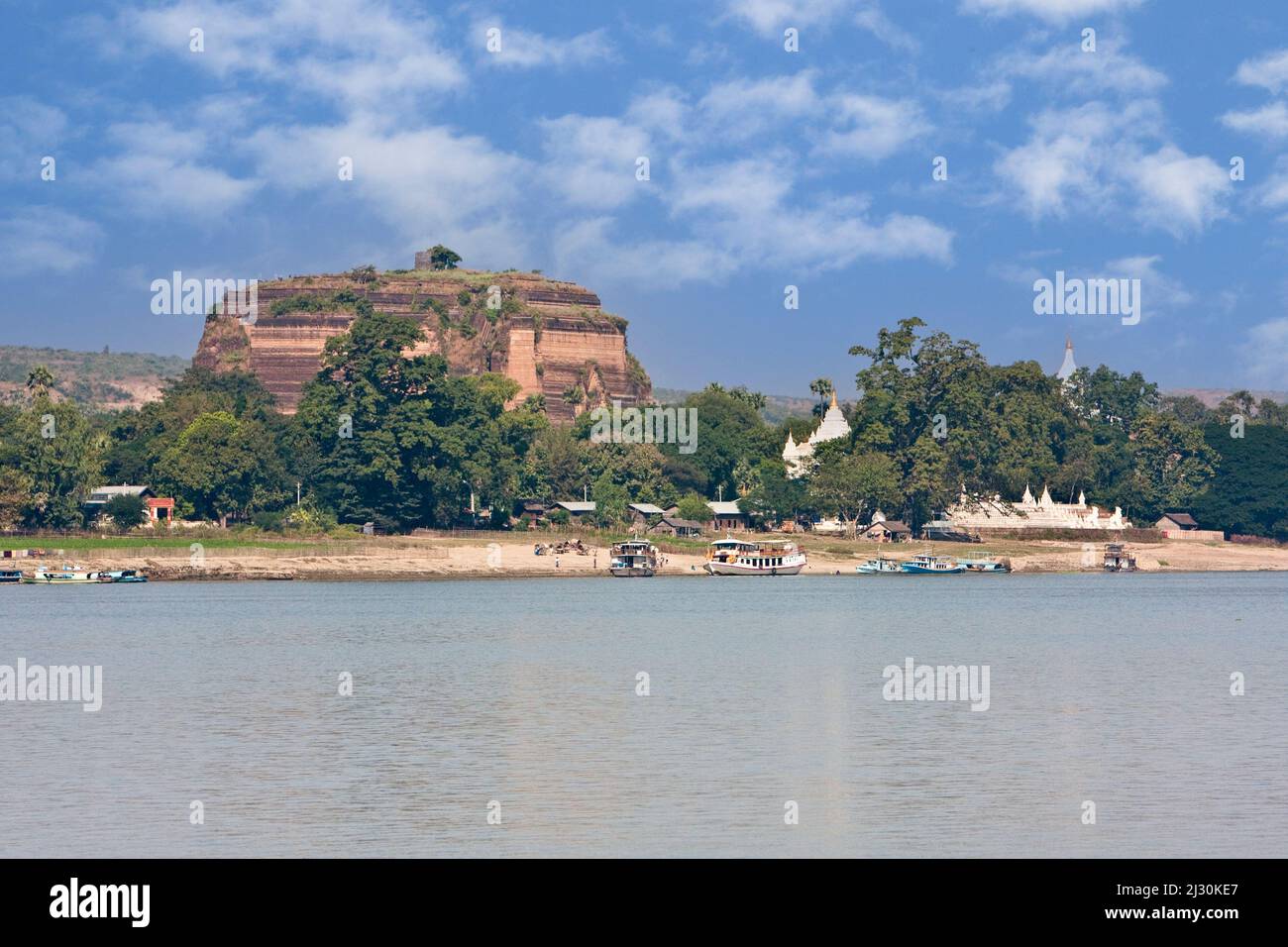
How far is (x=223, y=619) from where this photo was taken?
80.2m

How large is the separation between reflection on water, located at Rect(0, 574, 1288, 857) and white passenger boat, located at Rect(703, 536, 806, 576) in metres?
56.4

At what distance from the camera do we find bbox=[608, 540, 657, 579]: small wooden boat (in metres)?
131

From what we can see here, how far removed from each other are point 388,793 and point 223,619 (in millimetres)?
51668

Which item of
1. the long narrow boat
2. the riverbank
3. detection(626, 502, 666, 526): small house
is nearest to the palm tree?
the riverbank

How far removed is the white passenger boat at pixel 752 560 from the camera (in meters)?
134

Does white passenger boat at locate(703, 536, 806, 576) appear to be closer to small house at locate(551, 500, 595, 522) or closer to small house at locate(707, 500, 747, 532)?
small house at locate(551, 500, 595, 522)

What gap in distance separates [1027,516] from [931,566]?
81.1 ft

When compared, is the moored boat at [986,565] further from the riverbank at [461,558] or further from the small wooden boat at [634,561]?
the small wooden boat at [634,561]

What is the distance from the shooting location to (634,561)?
131 meters

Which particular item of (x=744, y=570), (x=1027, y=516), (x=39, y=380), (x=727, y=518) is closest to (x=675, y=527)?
(x=727, y=518)

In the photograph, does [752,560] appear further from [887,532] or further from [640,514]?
[887,532]

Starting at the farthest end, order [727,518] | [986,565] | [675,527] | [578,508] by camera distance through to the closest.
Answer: [727,518]
[675,527]
[578,508]
[986,565]

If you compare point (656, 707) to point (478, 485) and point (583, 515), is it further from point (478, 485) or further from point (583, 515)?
point (583, 515)
